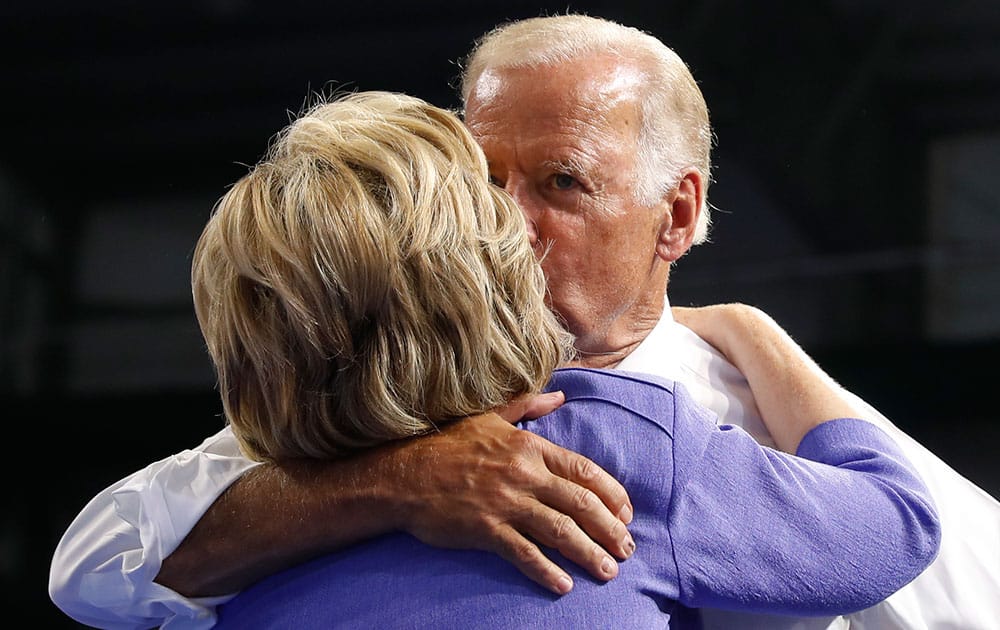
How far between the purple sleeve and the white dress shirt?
0.18m

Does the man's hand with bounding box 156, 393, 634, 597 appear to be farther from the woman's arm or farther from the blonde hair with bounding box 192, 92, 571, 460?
the woman's arm

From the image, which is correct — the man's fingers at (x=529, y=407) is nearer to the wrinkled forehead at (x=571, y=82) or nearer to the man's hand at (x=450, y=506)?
the man's hand at (x=450, y=506)

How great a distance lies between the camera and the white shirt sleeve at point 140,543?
1161mm

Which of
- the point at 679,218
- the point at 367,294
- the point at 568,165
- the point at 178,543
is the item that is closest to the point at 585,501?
the point at 367,294

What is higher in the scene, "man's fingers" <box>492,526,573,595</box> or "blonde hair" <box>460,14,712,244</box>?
"blonde hair" <box>460,14,712,244</box>

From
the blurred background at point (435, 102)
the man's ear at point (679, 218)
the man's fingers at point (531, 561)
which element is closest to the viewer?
the man's fingers at point (531, 561)

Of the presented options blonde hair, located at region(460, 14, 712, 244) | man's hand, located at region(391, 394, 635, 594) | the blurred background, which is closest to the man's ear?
blonde hair, located at region(460, 14, 712, 244)

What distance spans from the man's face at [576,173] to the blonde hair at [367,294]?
1.13 ft

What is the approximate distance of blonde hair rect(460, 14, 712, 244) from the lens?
1.49 meters

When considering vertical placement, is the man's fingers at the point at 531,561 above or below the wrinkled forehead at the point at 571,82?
below

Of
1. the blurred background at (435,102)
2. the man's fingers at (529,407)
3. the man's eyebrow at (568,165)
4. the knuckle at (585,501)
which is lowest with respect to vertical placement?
the blurred background at (435,102)

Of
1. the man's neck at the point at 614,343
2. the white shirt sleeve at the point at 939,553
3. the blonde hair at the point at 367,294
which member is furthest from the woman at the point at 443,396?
the man's neck at the point at 614,343

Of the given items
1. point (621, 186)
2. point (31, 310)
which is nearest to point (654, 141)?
point (621, 186)

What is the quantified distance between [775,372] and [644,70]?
1.45ft
